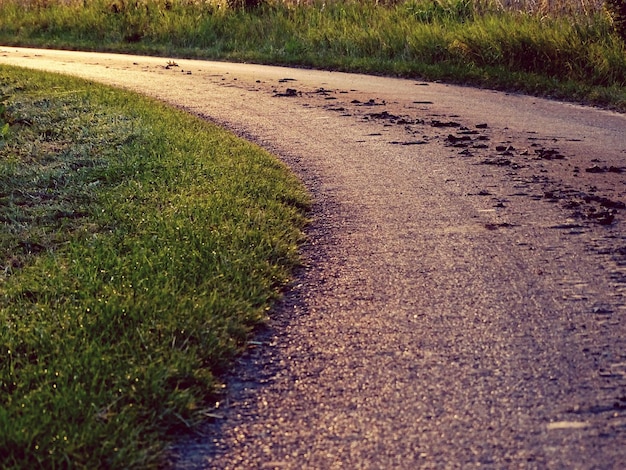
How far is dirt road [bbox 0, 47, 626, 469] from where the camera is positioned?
2697mm

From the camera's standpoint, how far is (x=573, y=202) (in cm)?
548

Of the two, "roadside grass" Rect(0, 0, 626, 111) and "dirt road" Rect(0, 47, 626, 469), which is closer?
"dirt road" Rect(0, 47, 626, 469)

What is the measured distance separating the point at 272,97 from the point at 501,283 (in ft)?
23.4

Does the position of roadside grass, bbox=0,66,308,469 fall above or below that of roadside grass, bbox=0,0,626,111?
below

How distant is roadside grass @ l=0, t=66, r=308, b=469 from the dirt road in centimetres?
16

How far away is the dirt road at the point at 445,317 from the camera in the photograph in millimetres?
2697

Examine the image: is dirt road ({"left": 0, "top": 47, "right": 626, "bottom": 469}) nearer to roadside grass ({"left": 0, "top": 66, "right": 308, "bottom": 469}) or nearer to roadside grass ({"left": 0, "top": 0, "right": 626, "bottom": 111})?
roadside grass ({"left": 0, "top": 66, "right": 308, "bottom": 469})

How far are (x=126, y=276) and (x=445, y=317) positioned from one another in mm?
1487

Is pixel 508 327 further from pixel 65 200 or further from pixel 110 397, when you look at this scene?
pixel 65 200

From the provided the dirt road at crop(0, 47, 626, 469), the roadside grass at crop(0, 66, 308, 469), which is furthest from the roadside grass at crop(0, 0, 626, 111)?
the roadside grass at crop(0, 66, 308, 469)

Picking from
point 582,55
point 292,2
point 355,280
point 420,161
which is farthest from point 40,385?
point 292,2

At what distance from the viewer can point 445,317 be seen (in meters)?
3.67

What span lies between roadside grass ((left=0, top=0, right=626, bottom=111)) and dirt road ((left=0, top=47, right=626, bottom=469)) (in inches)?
156

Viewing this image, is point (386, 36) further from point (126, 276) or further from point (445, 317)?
point (445, 317)
